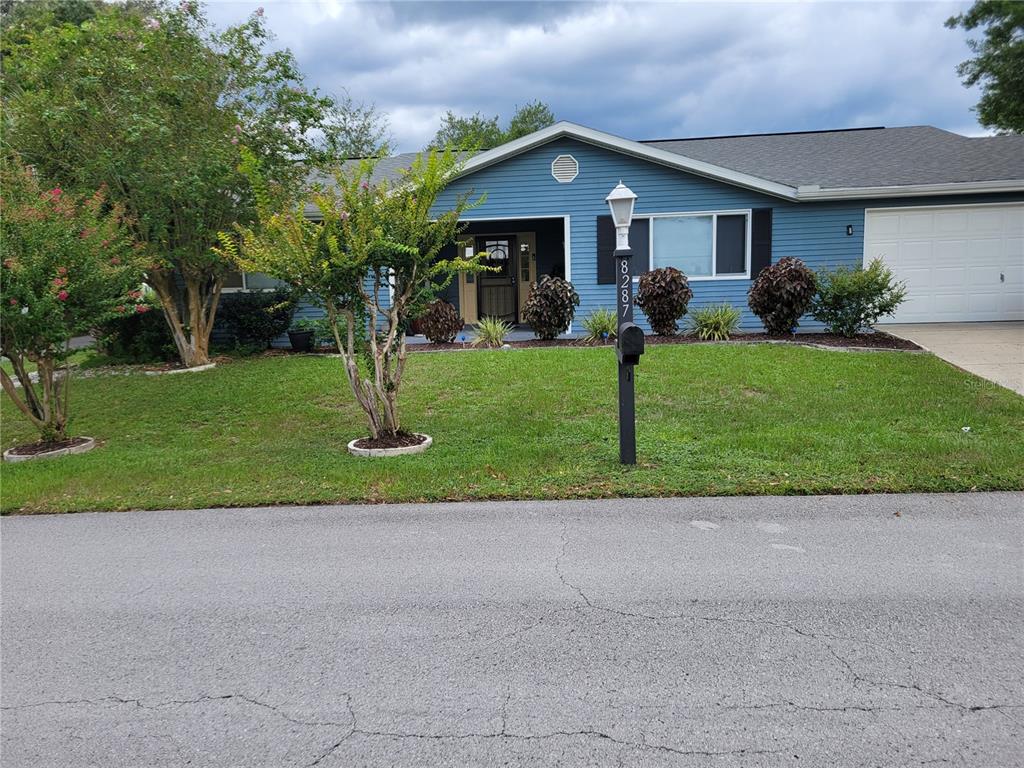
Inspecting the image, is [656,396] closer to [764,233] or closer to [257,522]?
[257,522]

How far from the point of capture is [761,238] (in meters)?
13.9

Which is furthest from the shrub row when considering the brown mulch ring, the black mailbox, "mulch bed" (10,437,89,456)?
the black mailbox

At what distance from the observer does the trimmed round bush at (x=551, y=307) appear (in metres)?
12.6

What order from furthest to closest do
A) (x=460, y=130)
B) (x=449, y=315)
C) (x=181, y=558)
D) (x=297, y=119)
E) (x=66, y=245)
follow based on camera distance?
1. (x=460, y=130)
2. (x=449, y=315)
3. (x=297, y=119)
4. (x=66, y=245)
5. (x=181, y=558)

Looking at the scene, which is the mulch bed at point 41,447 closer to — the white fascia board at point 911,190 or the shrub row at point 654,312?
the shrub row at point 654,312

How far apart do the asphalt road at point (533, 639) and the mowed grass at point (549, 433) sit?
1.95 ft

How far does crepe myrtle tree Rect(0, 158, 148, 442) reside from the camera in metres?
6.81

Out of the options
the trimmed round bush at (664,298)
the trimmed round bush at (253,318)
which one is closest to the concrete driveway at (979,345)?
the trimmed round bush at (664,298)

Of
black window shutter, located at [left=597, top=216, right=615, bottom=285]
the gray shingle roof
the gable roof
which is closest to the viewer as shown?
the gable roof

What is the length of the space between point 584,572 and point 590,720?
4.64ft

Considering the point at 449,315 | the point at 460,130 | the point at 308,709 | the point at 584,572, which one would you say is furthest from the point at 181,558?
the point at 460,130

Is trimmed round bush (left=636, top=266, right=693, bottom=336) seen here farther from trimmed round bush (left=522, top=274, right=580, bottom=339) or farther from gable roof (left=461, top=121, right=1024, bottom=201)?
gable roof (left=461, top=121, right=1024, bottom=201)

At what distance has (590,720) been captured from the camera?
9.21 feet

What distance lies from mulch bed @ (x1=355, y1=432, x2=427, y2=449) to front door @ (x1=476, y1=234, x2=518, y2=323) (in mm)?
9447
